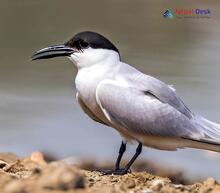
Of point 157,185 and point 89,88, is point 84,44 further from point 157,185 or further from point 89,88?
point 157,185

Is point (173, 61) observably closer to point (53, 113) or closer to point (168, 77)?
point (168, 77)

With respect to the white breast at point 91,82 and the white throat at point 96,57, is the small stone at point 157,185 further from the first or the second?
the white throat at point 96,57

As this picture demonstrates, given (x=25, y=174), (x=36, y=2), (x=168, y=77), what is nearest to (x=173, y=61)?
(x=168, y=77)

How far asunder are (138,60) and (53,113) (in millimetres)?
3583

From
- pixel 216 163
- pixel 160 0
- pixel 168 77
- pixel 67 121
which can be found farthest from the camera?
pixel 160 0

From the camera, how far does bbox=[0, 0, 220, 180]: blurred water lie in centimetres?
1072

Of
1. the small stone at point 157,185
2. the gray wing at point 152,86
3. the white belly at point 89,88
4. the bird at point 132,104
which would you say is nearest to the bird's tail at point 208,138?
the bird at point 132,104

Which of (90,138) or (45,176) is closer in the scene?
(45,176)

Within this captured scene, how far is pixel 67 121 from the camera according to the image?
11.5 m

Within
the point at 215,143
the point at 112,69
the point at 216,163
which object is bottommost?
the point at 216,163

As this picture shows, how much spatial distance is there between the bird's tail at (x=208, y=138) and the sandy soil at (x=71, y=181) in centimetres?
59

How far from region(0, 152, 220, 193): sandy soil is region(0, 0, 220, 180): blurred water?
2064 mm

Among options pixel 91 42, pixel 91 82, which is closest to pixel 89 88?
pixel 91 82

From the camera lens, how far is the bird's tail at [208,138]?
7.39 metres
